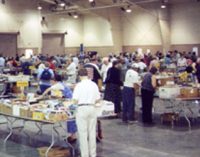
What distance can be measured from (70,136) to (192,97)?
126 inches

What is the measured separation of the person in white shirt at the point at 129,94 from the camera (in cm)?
935

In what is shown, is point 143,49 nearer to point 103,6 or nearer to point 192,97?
point 103,6

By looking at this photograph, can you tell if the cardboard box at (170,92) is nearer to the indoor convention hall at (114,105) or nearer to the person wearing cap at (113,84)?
the indoor convention hall at (114,105)

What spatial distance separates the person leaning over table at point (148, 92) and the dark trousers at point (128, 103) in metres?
0.28

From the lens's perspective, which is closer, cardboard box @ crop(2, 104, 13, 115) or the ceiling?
cardboard box @ crop(2, 104, 13, 115)

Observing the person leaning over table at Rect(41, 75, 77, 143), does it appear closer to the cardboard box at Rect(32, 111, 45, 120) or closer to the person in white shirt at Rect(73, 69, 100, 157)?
the cardboard box at Rect(32, 111, 45, 120)

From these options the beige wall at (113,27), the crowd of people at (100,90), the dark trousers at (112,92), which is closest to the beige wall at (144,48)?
the beige wall at (113,27)

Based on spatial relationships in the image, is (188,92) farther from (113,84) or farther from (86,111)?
(86,111)

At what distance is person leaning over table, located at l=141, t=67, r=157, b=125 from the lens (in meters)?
9.32

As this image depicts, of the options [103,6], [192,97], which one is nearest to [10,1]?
[103,6]

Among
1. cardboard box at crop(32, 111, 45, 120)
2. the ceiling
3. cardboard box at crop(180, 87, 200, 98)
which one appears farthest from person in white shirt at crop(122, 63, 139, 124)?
the ceiling

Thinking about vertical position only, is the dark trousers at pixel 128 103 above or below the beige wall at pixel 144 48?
below

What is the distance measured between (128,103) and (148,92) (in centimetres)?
57

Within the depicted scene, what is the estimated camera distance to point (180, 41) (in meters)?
25.7
